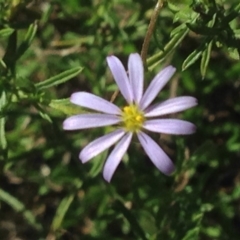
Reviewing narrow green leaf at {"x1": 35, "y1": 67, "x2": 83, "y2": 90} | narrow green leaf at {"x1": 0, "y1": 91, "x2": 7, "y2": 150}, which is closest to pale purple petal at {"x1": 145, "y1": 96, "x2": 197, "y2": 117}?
narrow green leaf at {"x1": 35, "y1": 67, "x2": 83, "y2": 90}

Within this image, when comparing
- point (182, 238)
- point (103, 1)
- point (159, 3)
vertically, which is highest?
point (103, 1)

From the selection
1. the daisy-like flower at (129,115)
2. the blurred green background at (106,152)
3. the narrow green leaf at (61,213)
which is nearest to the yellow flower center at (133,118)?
the daisy-like flower at (129,115)

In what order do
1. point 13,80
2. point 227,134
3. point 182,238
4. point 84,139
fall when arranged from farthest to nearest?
point 227,134 < point 84,139 < point 182,238 < point 13,80

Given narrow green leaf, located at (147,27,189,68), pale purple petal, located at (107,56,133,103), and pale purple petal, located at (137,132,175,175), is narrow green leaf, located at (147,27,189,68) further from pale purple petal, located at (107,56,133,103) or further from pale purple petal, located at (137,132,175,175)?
pale purple petal, located at (137,132,175,175)

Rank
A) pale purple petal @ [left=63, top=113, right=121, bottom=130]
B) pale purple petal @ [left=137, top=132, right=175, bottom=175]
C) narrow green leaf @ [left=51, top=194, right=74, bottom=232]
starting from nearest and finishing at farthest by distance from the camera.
→ 1. pale purple petal @ [left=137, top=132, right=175, bottom=175]
2. pale purple petal @ [left=63, top=113, right=121, bottom=130]
3. narrow green leaf @ [left=51, top=194, right=74, bottom=232]

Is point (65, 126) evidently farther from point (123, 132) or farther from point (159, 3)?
point (159, 3)

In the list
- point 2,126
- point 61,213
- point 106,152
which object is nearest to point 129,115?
point 2,126

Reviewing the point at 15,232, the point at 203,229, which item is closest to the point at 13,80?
the point at 203,229
